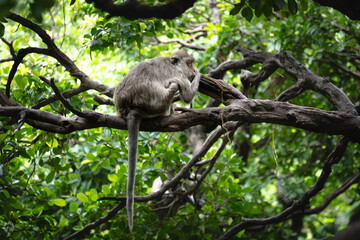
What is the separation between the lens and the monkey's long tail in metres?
3.53

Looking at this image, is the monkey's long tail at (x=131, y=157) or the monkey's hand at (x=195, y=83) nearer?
the monkey's long tail at (x=131, y=157)

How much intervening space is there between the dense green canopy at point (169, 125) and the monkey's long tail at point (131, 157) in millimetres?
141

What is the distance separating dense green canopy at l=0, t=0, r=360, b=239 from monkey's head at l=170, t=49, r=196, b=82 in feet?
1.11

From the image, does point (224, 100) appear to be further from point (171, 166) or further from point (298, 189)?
point (298, 189)

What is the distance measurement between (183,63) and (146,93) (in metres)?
1.01

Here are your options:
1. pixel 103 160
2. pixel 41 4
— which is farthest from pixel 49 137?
pixel 41 4

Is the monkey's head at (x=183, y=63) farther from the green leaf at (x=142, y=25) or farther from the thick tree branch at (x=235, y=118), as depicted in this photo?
the thick tree branch at (x=235, y=118)

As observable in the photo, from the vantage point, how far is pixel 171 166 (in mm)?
5250

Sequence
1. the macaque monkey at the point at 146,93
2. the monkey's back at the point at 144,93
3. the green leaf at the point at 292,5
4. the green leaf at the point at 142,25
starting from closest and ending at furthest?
1. the green leaf at the point at 292,5
2. the macaque monkey at the point at 146,93
3. the monkey's back at the point at 144,93
4. the green leaf at the point at 142,25

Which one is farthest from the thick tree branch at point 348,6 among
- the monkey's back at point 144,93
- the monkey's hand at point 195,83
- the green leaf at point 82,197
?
the green leaf at point 82,197

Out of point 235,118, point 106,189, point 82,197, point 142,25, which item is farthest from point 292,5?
point 82,197

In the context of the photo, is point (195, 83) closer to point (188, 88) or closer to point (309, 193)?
point (188, 88)

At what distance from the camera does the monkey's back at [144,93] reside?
12.4 feet

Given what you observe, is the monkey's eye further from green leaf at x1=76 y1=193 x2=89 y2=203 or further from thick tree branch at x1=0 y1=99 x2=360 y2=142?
green leaf at x1=76 y1=193 x2=89 y2=203
